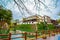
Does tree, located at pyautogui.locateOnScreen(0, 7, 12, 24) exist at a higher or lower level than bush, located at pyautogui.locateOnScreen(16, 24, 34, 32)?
higher

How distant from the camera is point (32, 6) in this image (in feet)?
8.16

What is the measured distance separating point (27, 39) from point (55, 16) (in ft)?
2.01

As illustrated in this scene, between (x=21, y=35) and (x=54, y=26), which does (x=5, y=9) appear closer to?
(x=21, y=35)

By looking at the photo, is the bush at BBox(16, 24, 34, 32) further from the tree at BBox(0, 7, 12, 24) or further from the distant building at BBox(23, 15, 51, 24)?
the tree at BBox(0, 7, 12, 24)

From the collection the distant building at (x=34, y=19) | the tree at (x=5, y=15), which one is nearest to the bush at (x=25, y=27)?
the distant building at (x=34, y=19)

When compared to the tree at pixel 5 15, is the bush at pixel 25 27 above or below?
below

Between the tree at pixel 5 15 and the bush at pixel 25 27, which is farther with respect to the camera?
the bush at pixel 25 27

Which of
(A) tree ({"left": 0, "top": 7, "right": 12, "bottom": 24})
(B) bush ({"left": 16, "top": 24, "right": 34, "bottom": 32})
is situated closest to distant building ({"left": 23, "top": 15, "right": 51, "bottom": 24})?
(B) bush ({"left": 16, "top": 24, "right": 34, "bottom": 32})

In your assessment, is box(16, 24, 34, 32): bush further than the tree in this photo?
Yes

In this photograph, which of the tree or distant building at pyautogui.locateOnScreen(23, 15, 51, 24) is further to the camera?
distant building at pyautogui.locateOnScreen(23, 15, 51, 24)

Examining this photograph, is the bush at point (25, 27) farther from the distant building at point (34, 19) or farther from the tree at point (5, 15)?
the tree at point (5, 15)

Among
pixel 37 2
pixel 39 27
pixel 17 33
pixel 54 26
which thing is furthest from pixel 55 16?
pixel 17 33

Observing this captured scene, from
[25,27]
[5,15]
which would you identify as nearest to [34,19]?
Result: [25,27]

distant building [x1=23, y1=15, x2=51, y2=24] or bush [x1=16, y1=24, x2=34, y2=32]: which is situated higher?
distant building [x1=23, y1=15, x2=51, y2=24]
